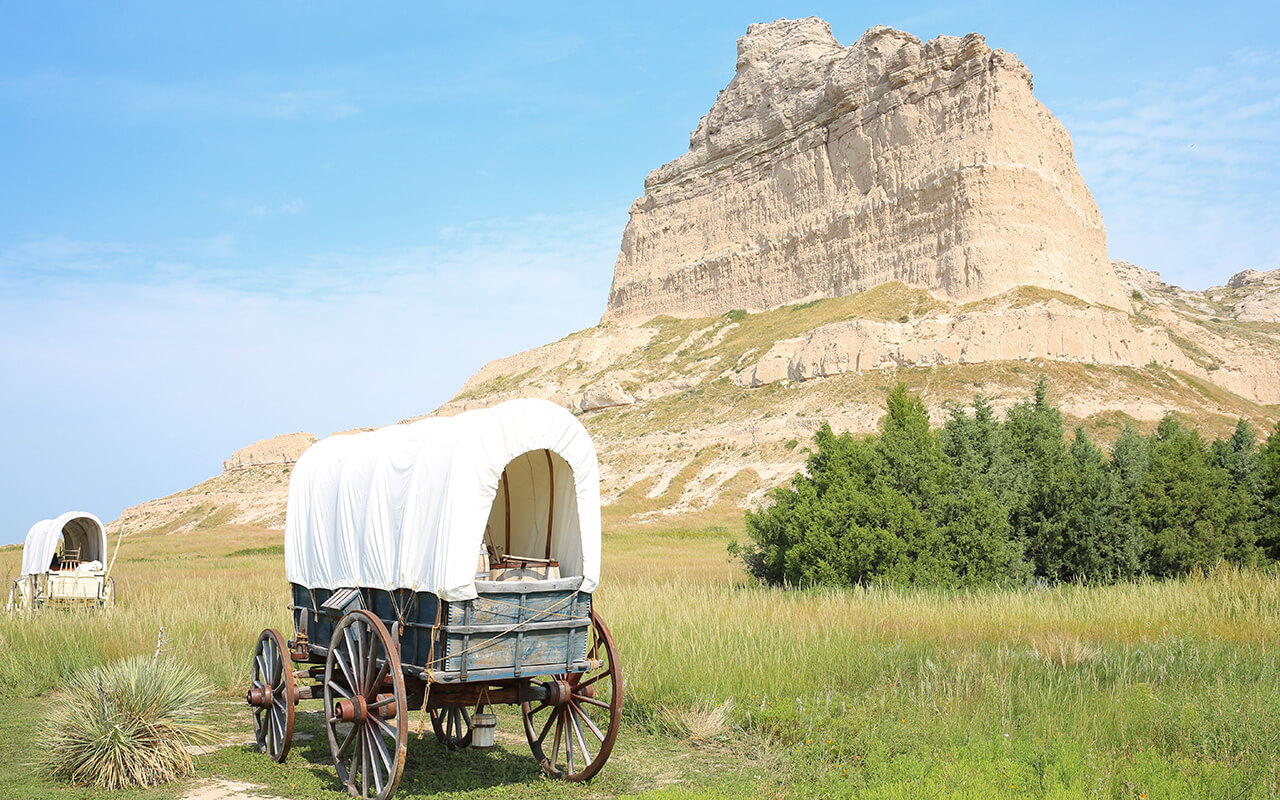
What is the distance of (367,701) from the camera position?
675 cm

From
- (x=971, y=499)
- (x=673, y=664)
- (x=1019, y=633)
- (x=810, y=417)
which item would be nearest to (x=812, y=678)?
(x=673, y=664)

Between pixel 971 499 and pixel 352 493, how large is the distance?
42.6ft

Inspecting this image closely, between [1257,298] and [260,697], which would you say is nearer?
[260,697]

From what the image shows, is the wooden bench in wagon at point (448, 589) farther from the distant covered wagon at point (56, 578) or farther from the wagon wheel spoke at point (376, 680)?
the distant covered wagon at point (56, 578)

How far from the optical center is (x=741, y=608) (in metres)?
13.6

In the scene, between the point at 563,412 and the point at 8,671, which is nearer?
the point at 563,412

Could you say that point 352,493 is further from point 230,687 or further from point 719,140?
point 719,140

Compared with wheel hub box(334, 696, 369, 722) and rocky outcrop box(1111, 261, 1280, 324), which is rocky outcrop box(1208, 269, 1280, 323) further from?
wheel hub box(334, 696, 369, 722)

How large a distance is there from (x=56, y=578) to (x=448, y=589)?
14.0m

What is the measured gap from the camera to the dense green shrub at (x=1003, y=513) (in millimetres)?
16812

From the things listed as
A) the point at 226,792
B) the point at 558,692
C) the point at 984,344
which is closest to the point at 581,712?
the point at 558,692

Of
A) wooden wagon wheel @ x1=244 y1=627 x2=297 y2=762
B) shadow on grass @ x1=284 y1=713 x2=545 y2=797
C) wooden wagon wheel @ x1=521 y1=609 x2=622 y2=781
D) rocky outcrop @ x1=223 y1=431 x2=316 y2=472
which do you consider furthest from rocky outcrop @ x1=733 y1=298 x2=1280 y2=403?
rocky outcrop @ x1=223 y1=431 x2=316 y2=472

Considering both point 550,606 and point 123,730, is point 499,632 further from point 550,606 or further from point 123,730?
point 123,730

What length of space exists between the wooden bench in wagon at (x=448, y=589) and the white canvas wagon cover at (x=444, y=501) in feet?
0.05
